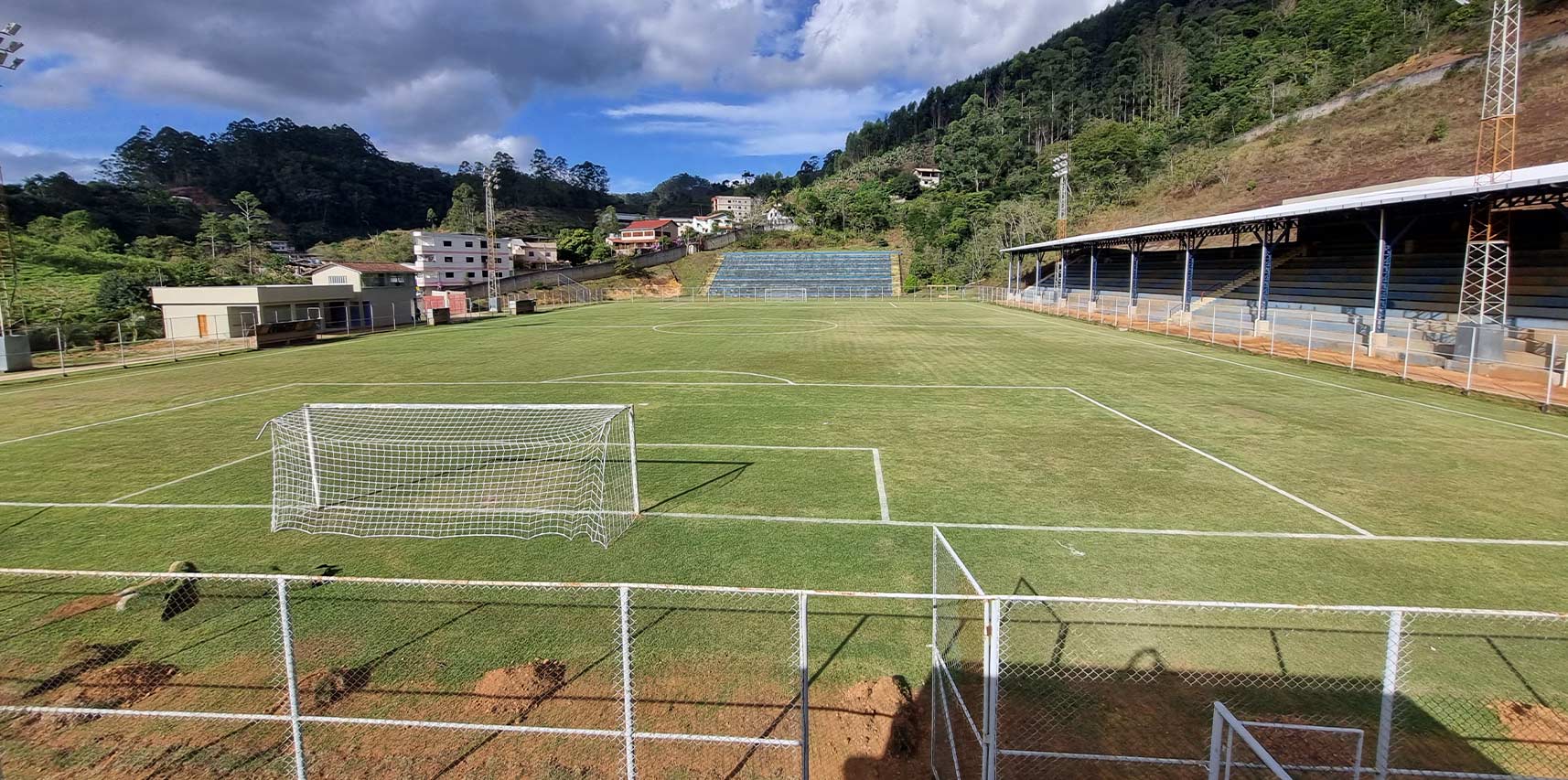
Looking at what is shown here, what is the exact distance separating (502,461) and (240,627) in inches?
242

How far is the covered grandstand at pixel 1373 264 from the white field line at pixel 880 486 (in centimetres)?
2186

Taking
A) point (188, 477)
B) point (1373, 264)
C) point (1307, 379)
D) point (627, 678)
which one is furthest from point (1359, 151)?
point (188, 477)

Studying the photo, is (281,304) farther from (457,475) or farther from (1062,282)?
(1062,282)

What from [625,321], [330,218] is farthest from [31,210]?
[625,321]

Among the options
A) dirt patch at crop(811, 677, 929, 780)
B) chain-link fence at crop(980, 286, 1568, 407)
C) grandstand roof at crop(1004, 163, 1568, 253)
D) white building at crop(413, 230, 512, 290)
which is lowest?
dirt patch at crop(811, 677, 929, 780)

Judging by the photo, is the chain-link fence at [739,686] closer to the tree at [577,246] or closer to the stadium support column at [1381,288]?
the stadium support column at [1381,288]

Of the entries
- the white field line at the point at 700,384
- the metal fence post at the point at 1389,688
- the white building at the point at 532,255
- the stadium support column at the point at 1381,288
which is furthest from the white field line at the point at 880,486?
the white building at the point at 532,255

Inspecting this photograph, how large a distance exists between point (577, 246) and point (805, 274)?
32.8 m

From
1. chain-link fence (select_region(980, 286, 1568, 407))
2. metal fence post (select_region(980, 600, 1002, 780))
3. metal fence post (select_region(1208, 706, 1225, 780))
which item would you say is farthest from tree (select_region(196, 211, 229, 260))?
metal fence post (select_region(1208, 706, 1225, 780))

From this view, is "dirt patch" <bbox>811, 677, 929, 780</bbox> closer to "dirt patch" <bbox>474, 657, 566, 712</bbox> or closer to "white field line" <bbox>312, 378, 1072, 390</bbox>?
"dirt patch" <bbox>474, 657, 566, 712</bbox>

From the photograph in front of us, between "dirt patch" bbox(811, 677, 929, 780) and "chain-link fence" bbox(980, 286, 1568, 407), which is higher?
"chain-link fence" bbox(980, 286, 1568, 407)

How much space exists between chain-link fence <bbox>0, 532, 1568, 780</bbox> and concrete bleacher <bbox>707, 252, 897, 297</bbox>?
74607 millimetres

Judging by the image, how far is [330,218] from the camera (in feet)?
401

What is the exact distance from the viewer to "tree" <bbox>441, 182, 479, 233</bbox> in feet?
398
